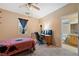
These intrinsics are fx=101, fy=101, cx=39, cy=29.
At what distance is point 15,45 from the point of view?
6.97 ft

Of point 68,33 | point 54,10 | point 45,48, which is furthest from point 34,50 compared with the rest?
point 54,10

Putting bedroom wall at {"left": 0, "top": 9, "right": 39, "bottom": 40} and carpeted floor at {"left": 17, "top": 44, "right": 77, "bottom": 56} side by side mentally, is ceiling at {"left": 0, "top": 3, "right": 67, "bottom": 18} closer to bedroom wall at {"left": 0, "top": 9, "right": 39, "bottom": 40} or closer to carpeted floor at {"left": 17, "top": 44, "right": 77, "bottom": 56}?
bedroom wall at {"left": 0, "top": 9, "right": 39, "bottom": 40}

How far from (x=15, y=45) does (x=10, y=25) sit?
465mm

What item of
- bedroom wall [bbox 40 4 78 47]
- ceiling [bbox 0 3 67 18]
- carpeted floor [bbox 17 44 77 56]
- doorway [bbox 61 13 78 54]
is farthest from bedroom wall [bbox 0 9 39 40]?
doorway [bbox 61 13 78 54]

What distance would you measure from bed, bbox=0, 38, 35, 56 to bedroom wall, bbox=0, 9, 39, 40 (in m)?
0.12

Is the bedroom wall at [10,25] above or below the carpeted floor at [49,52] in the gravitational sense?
above

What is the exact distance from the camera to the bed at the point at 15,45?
2.03 meters

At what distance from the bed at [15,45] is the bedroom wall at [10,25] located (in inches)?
4.7

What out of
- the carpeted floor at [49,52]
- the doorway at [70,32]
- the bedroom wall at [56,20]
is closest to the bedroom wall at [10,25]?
the bedroom wall at [56,20]

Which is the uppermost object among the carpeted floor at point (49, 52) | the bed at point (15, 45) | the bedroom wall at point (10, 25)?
the bedroom wall at point (10, 25)

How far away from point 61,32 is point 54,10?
544mm

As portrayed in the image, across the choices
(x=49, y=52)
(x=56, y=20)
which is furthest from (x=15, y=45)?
(x=56, y=20)

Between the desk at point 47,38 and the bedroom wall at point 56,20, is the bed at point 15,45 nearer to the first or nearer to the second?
the desk at point 47,38

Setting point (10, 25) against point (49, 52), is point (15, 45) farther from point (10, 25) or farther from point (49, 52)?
point (49, 52)
